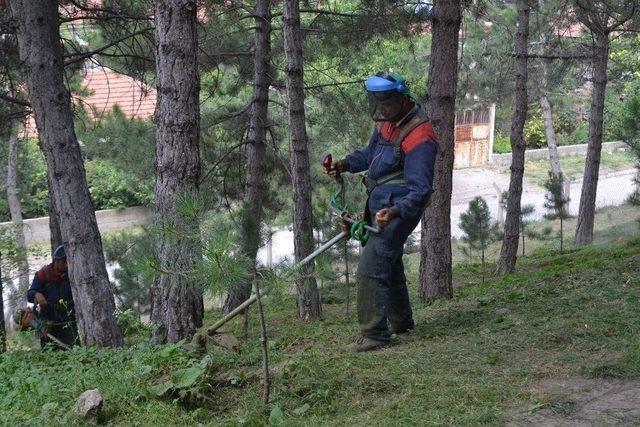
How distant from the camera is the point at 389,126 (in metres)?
5.95

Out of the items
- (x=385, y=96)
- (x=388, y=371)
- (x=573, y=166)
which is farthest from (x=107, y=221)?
(x=388, y=371)

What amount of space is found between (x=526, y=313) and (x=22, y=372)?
4094 millimetres

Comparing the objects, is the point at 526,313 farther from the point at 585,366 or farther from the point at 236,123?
the point at 236,123

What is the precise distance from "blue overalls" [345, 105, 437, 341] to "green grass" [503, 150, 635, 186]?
33.4 meters

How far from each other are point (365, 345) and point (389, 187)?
1.21 metres

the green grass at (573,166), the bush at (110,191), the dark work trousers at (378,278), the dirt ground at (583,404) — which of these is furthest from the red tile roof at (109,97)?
the green grass at (573,166)

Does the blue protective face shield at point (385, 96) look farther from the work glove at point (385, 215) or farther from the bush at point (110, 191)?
the bush at point (110, 191)

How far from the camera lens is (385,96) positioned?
568 centimetres

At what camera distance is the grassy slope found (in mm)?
4484

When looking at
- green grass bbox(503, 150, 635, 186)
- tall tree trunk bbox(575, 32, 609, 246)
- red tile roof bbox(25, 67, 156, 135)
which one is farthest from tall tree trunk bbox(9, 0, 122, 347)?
green grass bbox(503, 150, 635, 186)

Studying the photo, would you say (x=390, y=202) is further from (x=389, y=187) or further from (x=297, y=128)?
(x=297, y=128)

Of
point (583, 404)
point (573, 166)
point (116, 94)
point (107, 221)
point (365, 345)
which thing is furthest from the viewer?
point (573, 166)

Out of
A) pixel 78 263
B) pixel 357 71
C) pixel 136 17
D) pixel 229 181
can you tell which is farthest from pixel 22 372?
pixel 357 71

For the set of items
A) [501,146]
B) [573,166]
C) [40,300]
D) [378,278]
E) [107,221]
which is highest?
[378,278]
